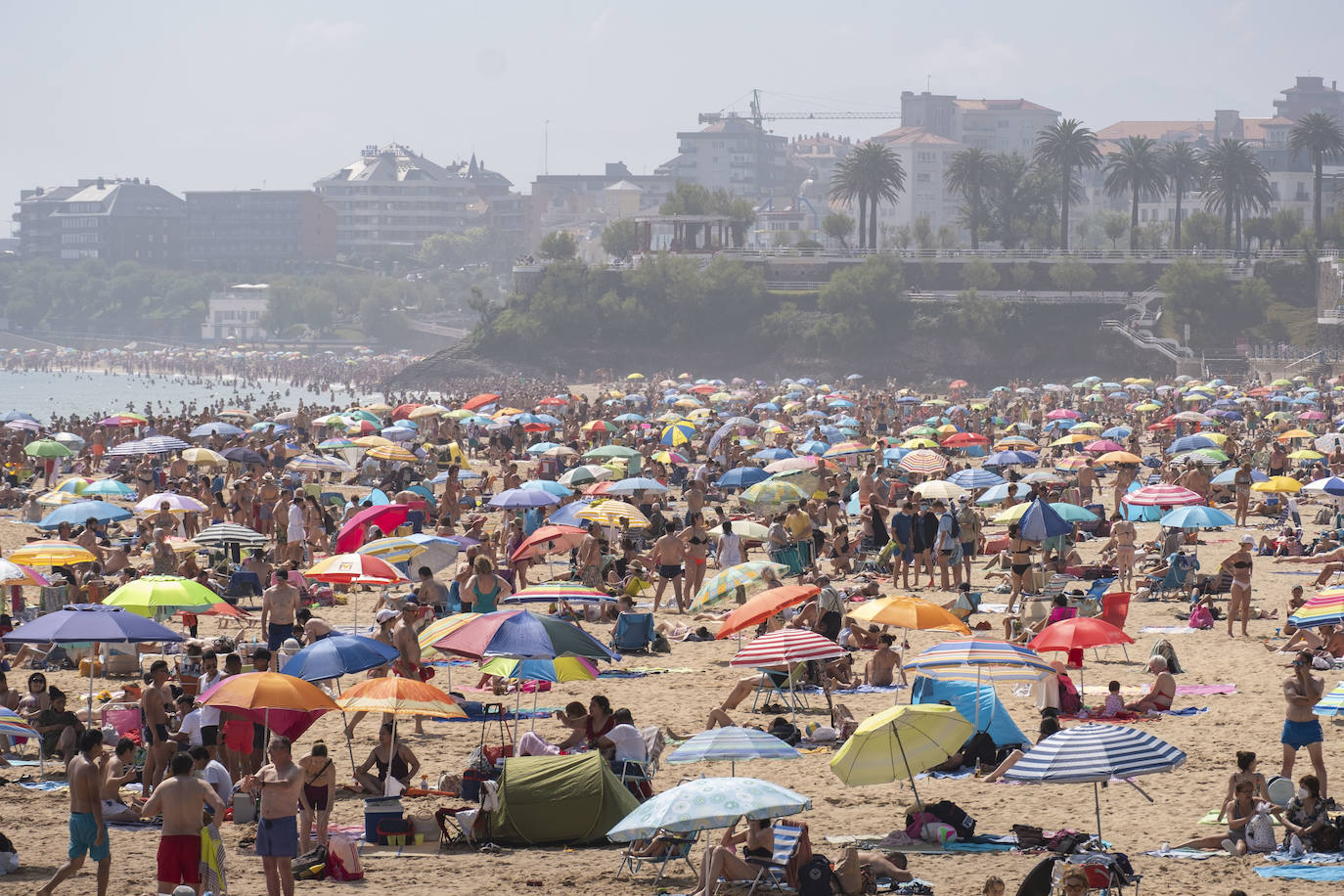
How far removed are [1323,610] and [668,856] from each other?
6.33 meters

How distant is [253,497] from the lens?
2245cm

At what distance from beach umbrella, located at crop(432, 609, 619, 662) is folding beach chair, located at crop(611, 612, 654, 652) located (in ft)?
14.1

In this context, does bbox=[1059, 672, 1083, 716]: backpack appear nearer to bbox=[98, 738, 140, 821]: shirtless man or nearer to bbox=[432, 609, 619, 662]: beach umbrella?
bbox=[432, 609, 619, 662]: beach umbrella

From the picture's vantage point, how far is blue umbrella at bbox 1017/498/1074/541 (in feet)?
55.7

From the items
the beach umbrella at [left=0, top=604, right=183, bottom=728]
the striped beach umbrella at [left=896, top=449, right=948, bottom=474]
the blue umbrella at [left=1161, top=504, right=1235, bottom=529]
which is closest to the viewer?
the beach umbrella at [left=0, top=604, right=183, bottom=728]

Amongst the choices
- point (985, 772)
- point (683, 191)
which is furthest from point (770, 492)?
point (683, 191)

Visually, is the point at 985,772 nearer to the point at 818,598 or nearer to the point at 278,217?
the point at 818,598

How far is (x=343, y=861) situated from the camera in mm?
8781

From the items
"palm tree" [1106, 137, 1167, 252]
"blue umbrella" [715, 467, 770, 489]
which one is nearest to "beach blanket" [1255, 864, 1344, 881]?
"blue umbrella" [715, 467, 770, 489]

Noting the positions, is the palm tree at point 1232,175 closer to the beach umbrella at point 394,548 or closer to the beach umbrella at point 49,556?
the beach umbrella at point 394,548

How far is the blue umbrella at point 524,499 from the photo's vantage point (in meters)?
19.5

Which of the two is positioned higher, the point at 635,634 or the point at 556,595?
the point at 556,595

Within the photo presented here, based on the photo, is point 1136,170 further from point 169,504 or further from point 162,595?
point 162,595

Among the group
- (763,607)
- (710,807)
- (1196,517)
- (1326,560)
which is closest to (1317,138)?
(1326,560)
